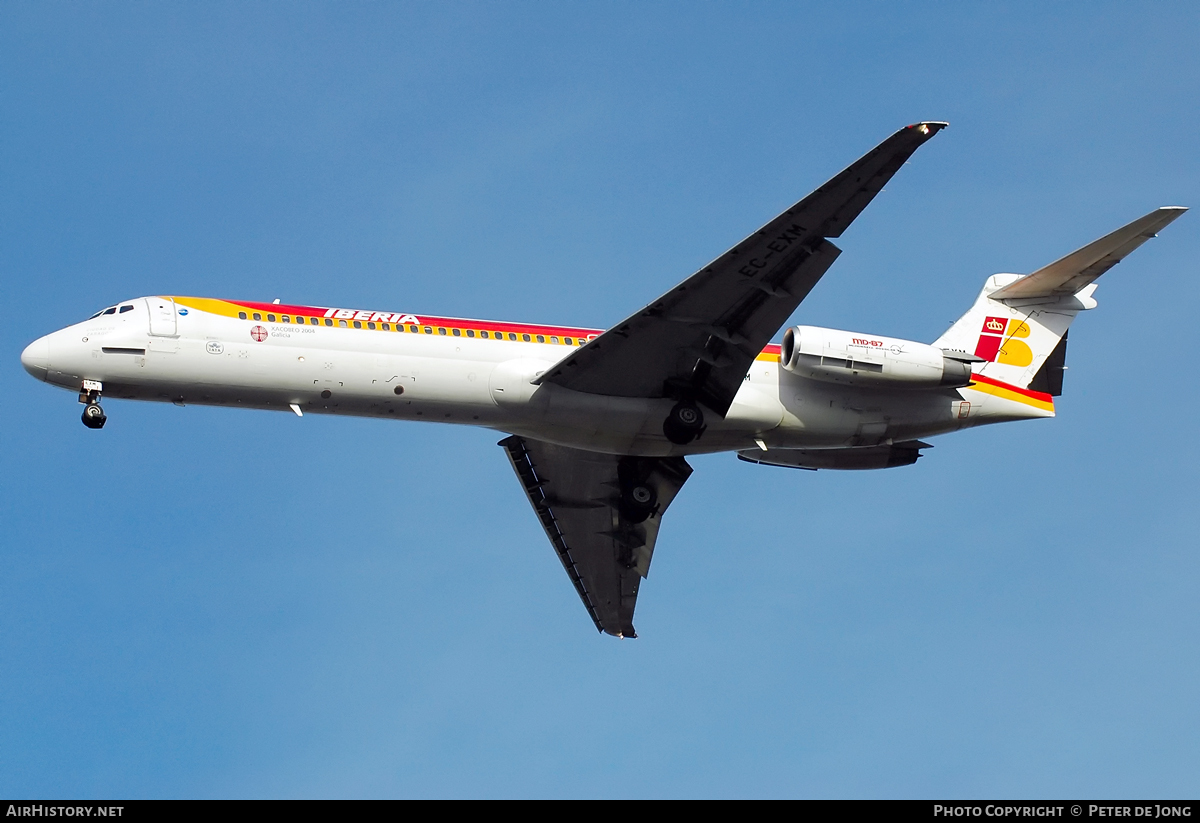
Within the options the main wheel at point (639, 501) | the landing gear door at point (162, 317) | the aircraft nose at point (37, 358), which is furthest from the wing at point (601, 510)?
the aircraft nose at point (37, 358)

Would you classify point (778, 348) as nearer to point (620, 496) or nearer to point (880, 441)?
point (880, 441)

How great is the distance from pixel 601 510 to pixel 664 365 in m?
7.45

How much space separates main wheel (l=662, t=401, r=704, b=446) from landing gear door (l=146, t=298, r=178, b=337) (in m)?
10.8

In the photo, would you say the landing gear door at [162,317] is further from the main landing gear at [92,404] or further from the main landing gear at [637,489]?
the main landing gear at [637,489]

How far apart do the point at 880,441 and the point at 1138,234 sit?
7349 millimetres

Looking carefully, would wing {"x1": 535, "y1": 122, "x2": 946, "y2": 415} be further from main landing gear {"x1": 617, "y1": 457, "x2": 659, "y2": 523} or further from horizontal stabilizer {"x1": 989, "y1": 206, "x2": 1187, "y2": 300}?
horizontal stabilizer {"x1": 989, "y1": 206, "x2": 1187, "y2": 300}

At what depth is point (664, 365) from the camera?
29.9m

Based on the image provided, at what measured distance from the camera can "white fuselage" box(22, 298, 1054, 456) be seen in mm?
28406

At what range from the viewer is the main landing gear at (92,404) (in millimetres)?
27984

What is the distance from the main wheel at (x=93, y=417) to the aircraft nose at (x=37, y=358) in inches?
47.3

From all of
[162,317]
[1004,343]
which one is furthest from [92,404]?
[1004,343]

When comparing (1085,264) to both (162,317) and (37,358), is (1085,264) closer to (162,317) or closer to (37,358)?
(162,317)

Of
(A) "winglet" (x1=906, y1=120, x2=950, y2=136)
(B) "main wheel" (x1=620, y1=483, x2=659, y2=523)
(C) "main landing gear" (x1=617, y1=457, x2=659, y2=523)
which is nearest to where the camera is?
(A) "winglet" (x1=906, y1=120, x2=950, y2=136)

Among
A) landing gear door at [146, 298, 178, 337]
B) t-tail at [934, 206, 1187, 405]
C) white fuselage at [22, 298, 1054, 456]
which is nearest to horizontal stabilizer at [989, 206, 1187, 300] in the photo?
t-tail at [934, 206, 1187, 405]
